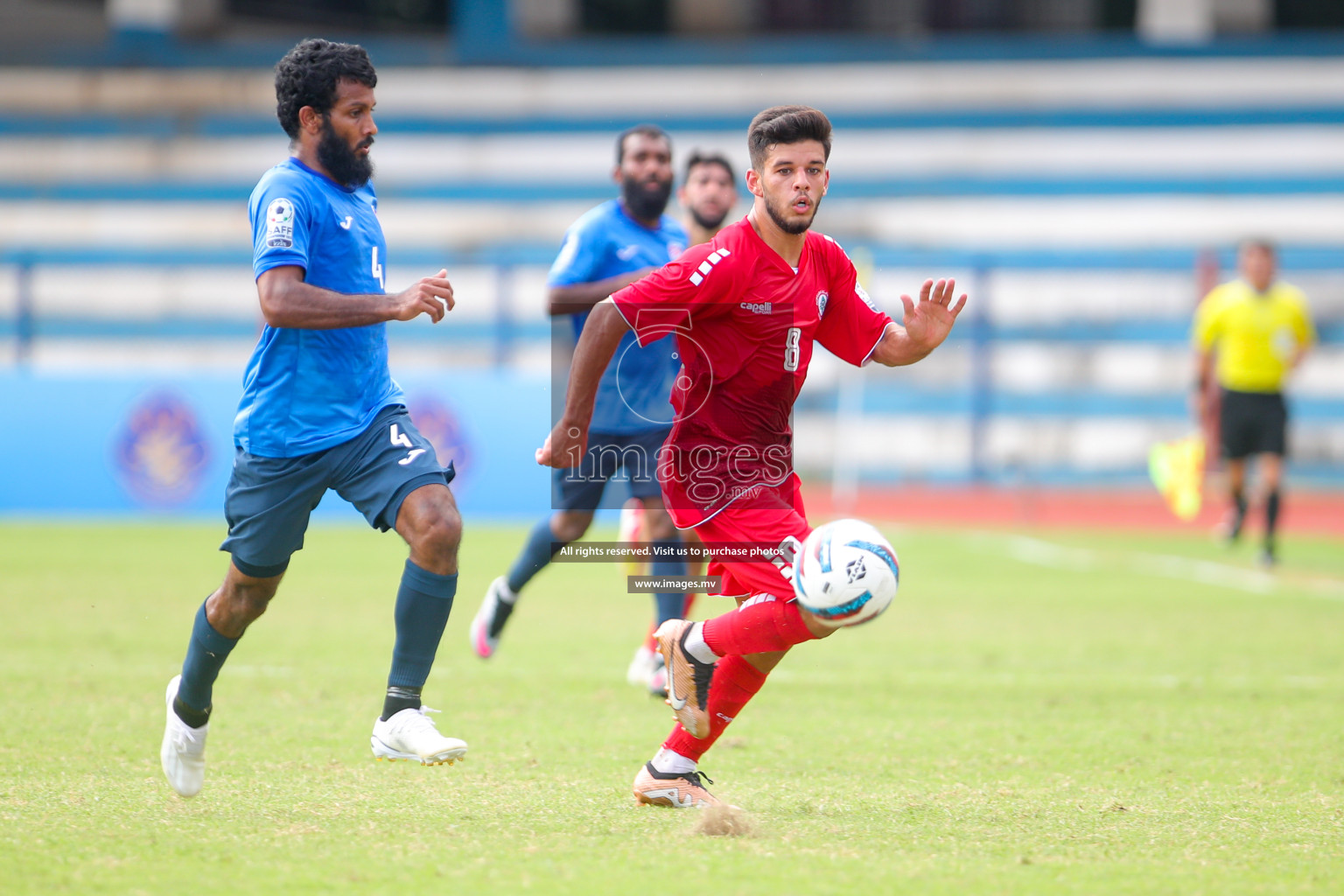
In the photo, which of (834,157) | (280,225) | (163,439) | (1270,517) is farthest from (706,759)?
(834,157)

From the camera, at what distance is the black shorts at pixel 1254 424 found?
12.6 metres

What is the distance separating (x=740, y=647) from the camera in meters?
4.30

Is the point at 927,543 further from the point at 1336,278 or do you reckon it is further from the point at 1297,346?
the point at 1336,278

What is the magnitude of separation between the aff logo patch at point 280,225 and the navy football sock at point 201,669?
1.18 metres

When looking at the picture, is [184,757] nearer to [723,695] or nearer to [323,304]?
[323,304]

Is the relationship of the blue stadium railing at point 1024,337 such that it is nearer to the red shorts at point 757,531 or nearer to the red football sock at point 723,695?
the red shorts at point 757,531

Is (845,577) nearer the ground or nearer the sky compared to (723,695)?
nearer the sky

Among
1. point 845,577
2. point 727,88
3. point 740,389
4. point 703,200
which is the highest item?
point 727,88

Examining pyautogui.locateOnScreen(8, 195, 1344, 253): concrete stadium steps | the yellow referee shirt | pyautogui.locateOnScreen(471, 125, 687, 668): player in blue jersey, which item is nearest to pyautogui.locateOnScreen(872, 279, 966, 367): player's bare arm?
pyautogui.locateOnScreen(471, 125, 687, 668): player in blue jersey

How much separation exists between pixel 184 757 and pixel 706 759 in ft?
6.03

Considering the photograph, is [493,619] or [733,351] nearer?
[733,351]

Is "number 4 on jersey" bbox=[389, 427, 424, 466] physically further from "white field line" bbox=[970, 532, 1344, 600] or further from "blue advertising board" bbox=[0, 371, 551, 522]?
"blue advertising board" bbox=[0, 371, 551, 522]

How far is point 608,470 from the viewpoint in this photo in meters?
6.83

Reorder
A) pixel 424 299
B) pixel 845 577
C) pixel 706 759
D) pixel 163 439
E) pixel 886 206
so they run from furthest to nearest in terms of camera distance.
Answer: pixel 886 206 → pixel 163 439 → pixel 706 759 → pixel 424 299 → pixel 845 577
